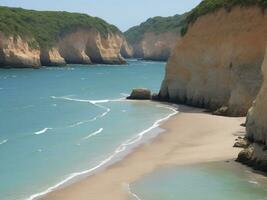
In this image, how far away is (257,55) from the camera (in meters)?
39.1

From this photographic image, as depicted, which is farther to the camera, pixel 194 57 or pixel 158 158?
pixel 194 57

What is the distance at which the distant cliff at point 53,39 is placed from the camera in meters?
102

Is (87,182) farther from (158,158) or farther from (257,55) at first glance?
(257,55)

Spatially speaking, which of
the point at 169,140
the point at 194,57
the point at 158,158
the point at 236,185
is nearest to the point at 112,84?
the point at 194,57

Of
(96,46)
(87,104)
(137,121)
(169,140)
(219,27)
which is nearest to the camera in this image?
(169,140)

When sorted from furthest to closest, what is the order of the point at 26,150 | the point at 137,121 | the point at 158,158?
the point at 137,121
the point at 26,150
the point at 158,158

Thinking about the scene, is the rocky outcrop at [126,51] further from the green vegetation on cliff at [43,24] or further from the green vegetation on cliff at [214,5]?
the green vegetation on cliff at [214,5]

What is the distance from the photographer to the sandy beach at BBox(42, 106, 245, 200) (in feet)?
67.1

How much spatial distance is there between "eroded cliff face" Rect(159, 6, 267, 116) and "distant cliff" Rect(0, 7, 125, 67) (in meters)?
56.8

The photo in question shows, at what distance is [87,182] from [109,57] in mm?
109320

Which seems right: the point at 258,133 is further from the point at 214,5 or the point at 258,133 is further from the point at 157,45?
the point at 157,45

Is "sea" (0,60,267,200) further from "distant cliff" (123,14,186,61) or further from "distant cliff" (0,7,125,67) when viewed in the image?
"distant cliff" (123,14,186,61)

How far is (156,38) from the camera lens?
168 m

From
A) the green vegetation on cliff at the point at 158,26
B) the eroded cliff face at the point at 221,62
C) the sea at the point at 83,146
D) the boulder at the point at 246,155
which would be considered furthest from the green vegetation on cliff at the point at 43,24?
the boulder at the point at 246,155
